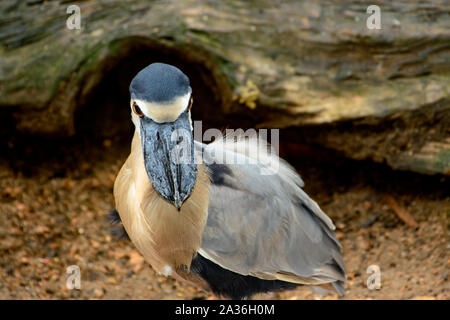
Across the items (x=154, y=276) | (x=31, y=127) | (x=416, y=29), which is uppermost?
(x=416, y=29)

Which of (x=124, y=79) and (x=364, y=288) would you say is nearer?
(x=364, y=288)

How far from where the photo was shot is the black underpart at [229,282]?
2699mm

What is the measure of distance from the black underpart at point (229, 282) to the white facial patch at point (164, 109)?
863 millimetres

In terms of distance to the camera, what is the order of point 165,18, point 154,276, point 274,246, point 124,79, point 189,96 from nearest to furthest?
point 189,96 → point 274,246 → point 165,18 → point 154,276 → point 124,79

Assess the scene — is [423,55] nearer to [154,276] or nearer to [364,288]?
[364,288]

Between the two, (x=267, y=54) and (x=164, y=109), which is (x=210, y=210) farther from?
(x=267, y=54)

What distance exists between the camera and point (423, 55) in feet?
10.7

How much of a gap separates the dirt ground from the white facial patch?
139 cm

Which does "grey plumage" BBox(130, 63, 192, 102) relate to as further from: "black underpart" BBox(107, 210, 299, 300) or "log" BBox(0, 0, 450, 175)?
"log" BBox(0, 0, 450, 175)

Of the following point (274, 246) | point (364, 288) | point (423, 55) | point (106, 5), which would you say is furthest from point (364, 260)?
point (106, 5)

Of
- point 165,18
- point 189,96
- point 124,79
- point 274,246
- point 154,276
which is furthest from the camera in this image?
point 124,79

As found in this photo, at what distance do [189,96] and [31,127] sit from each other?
1739 millimetres

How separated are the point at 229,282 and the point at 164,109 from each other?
3.72 feet

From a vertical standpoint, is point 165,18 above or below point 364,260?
above
